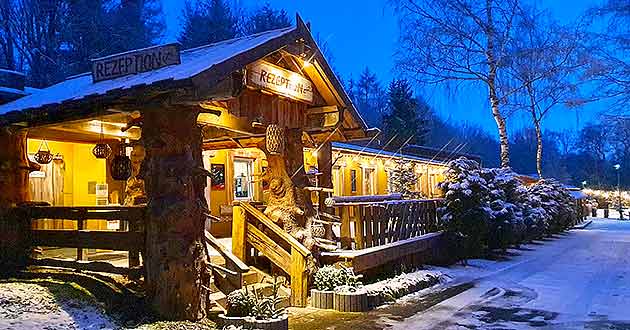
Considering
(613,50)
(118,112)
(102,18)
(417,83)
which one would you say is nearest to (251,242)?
(118,112)

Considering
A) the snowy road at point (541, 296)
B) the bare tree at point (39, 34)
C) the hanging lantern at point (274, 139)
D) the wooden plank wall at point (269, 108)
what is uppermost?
the bare tree at point (39, 34)

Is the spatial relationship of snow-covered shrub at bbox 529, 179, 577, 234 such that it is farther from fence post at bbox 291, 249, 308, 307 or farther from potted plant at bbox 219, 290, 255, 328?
potted plant at bbox 219, 290, 255, 328

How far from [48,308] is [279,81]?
474 cm

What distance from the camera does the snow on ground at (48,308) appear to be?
566cm

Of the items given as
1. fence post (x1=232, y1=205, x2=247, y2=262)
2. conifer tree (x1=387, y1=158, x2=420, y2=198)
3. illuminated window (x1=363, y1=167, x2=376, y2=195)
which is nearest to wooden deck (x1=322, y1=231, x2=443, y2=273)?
fence post (x1=232, y1=205, x2=247, y2=262)

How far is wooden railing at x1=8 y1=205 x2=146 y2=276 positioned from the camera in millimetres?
6664

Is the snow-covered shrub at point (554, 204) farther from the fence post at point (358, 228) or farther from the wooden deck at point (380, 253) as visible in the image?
the fence post at point (358, 228)

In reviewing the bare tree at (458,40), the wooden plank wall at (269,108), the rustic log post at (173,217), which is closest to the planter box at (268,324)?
the rustic log post at (173,217)

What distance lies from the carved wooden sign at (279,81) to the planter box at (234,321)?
134 inches

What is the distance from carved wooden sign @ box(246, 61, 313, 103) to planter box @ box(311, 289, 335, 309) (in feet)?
10.8

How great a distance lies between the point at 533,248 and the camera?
58.8 ft

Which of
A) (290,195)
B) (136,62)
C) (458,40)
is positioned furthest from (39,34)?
(136,62)

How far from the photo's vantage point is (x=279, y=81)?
8812 mm

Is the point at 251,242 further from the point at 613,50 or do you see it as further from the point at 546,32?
the point at 546,32
